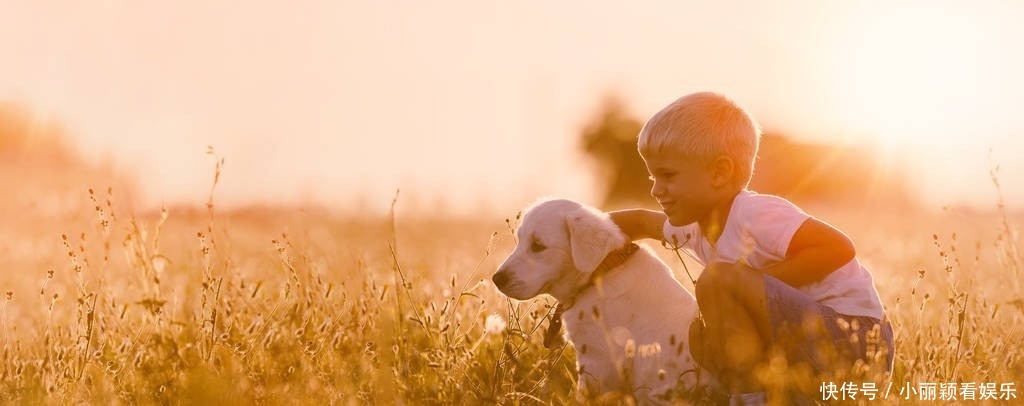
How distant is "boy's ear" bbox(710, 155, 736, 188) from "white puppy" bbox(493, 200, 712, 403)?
50 cm

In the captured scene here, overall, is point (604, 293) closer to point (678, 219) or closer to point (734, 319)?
point (678, 219)

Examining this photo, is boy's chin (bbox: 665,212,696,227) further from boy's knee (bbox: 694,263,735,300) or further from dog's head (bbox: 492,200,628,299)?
boy's knee (bbox: 694,263,735,300)

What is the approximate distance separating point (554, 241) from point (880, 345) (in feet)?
5.09

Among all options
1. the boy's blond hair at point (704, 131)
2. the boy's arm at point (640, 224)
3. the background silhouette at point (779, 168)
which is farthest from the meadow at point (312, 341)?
the background silhouette at point (779, 168)

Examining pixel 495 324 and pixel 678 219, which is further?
pixel 495 324

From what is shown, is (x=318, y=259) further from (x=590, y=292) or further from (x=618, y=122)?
(x=618, y=122)

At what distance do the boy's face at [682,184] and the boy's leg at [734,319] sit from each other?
504 millimetres

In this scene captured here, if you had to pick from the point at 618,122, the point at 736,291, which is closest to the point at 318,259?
the point at 736,291

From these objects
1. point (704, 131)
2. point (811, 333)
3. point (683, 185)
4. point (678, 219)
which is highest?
point (704, 131)

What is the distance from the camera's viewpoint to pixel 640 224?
16.9 feet

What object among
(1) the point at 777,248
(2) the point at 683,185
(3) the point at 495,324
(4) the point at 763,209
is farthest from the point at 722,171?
(3) the point at 495,324

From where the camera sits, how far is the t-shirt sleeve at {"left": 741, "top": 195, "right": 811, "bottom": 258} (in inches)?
173

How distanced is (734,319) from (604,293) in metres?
0.81

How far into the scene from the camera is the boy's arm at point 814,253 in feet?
14.4
